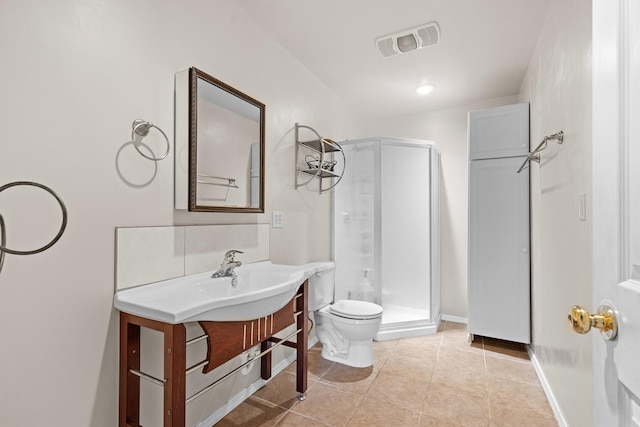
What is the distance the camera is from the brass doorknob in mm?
575

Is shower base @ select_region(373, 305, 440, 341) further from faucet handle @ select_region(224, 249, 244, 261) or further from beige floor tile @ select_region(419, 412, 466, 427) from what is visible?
faucet handle @ select_region(224, 249, 244, 261)

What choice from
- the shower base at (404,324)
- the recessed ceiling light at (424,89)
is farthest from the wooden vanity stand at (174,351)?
the recessed ceiling light at (424,89)

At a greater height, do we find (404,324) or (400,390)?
(404,324)

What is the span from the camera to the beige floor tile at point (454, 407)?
1.72 metres

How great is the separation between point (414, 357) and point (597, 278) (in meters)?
2.11

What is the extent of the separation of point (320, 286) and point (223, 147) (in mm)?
1299

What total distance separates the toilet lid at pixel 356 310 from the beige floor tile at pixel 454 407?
23.4 inches

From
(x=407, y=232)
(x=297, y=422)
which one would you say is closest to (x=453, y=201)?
(x=407, y=232)

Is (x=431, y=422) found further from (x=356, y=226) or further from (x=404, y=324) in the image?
(x=356, y=226)

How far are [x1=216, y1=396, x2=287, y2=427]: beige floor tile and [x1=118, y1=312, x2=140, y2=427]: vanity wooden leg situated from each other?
558mm

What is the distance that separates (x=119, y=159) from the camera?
1285mm

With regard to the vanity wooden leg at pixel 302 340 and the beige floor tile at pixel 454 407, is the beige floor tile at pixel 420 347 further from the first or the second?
the vanity wooden leg at pixel 302 340

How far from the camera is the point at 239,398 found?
186 centimetres

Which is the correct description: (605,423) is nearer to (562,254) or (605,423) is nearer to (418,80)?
(562,254)
